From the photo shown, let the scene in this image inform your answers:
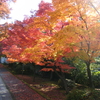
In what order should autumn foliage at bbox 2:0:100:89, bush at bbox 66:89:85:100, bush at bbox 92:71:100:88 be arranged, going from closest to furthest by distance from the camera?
bush at bbox 66:89:85:100
autumn foliage at bbox 2:0:100:89
bush at bbox 92:71:100:88

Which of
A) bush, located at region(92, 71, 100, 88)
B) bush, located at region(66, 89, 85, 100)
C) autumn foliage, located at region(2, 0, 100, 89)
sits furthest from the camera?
bush, located at region(92, 71, 100, 88)

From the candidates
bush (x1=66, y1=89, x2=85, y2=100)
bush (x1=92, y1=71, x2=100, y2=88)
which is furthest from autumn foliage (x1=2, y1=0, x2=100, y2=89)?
bush (x1=92, y1=71, x2=100, y2=88)

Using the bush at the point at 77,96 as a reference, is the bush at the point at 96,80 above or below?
below

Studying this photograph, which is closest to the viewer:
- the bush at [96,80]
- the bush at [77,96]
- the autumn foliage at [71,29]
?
the bush at [77,96]

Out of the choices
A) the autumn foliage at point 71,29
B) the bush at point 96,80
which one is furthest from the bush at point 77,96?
the bush at point 96,80

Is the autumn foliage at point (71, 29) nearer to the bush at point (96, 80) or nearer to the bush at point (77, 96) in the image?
the bush at point (77, 96)

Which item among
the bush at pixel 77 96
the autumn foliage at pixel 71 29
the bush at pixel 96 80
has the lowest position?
the bush at pixel 96 80

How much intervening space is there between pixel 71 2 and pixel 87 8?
871mm

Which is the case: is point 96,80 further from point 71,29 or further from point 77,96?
point 71,29

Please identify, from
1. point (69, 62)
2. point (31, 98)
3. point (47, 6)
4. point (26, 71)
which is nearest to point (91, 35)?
point (47, 6)

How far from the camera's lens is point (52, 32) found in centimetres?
763

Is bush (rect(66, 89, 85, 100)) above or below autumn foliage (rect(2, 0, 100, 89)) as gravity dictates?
below

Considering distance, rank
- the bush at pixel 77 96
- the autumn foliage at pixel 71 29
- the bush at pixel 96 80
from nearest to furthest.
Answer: the bush at pixel 77 96, the autumn foliage at pixel 71 29, the bush at pixel 96 80

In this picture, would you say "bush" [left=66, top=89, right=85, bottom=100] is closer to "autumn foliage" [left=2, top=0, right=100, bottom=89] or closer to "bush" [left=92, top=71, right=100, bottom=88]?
"autumn foliage" [left=2, top=0, right=100, bottom=89]
